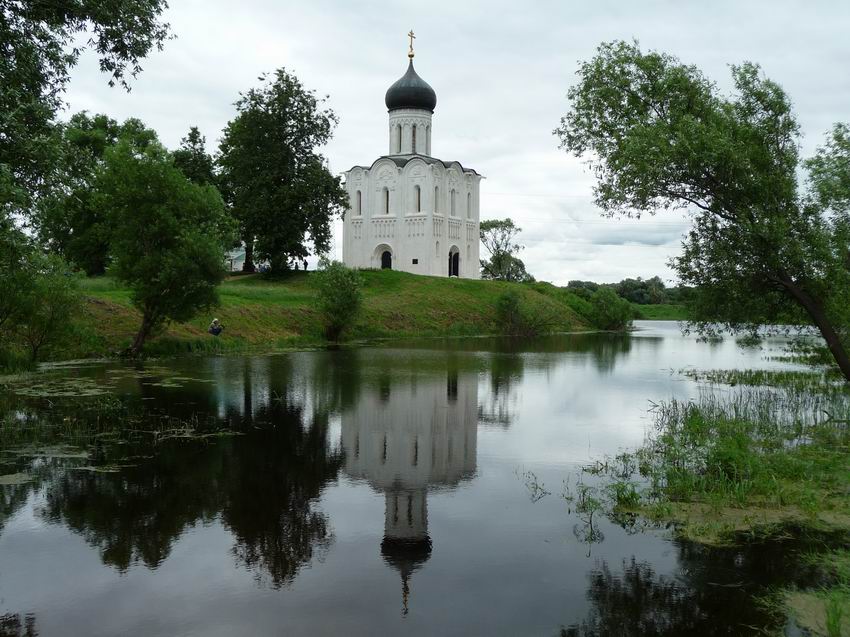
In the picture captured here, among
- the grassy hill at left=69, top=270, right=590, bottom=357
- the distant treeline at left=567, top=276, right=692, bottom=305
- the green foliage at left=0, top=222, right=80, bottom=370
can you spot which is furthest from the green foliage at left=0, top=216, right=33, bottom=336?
the distant treeline at left=567, top=276, right=692, bottom=305

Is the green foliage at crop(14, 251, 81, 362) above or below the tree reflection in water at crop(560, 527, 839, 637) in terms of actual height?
above

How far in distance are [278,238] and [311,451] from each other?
140 ft

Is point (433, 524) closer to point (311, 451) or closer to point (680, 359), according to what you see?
point (311, 451)

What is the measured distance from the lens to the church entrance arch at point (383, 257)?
228 feet

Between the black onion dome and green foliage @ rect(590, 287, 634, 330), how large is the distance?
23036 millimetres

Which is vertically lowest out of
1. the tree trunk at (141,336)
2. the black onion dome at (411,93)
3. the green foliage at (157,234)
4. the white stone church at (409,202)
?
the tree trunk at (141,336)

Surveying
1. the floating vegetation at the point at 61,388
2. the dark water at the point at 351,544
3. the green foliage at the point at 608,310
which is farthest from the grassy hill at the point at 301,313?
the dark water at the point at 351,544

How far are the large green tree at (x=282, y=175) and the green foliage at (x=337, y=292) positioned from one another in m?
14.3

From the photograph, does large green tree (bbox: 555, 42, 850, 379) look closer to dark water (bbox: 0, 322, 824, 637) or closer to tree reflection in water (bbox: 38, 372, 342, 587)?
dark water (bbox: 0, 322, 824, 637)

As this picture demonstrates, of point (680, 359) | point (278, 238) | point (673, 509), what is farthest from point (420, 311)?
point (673, 509)

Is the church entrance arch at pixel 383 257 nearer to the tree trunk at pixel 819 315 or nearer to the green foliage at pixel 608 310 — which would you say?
the green foliage at pixel 608 310

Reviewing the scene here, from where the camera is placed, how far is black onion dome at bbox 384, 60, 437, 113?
65312mm

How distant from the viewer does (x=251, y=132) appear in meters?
54.0

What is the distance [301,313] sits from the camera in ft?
139
